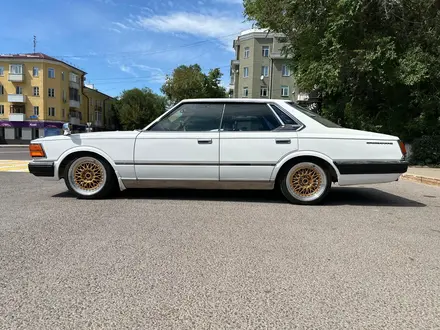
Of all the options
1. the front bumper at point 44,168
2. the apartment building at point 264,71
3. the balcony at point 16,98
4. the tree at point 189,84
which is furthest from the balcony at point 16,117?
the front bumper at point 44,168

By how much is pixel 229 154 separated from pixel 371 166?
2.22 metres

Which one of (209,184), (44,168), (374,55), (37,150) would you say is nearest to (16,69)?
(374,55)

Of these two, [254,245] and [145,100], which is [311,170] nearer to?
[254,245]

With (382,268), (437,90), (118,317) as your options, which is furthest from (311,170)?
(437,90)

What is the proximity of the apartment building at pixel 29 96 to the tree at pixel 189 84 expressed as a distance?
1909 cm

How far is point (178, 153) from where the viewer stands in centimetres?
565

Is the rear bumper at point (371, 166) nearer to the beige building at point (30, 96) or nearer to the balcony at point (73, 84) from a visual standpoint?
the beige building at point (30, 96)

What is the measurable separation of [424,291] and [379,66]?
12.5 m

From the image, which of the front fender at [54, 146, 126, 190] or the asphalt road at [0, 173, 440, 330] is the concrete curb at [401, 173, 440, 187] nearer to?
the asphalt road at [0, 173, 440, 330]

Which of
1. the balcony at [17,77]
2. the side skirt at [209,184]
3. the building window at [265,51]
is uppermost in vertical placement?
the building window at [265,51]

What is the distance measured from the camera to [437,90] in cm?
1400

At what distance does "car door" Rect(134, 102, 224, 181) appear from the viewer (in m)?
5.64

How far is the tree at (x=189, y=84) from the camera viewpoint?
4294 centimetres

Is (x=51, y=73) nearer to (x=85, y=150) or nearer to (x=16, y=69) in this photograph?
(x=16, y=69)
